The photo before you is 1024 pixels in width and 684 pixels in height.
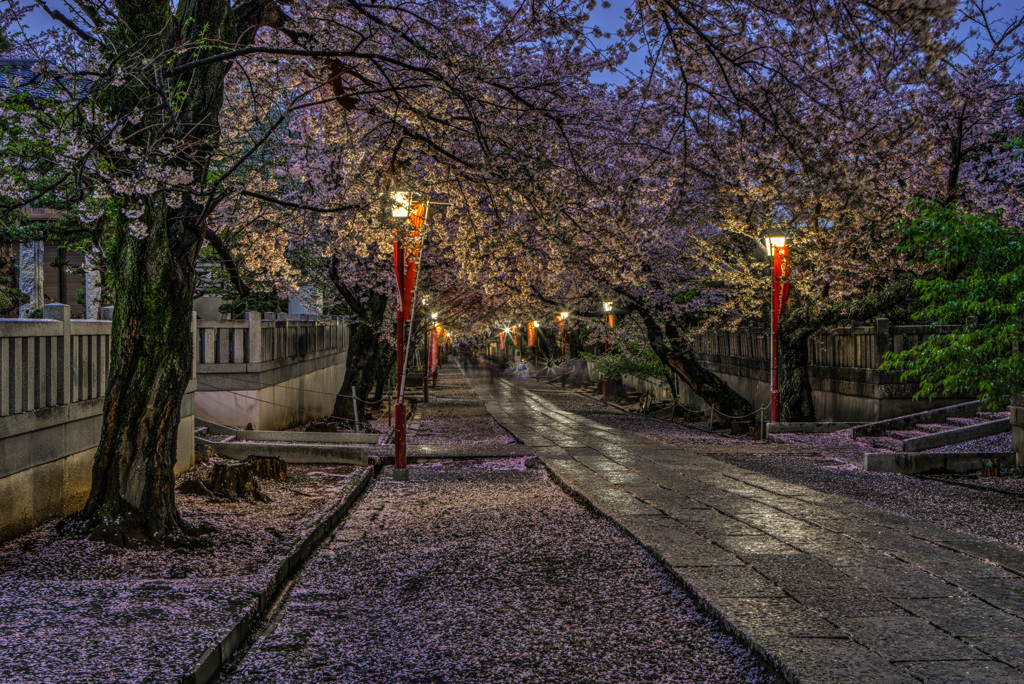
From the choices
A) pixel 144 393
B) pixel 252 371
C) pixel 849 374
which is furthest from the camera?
pixel 849 374

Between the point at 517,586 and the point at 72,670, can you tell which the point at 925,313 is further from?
the point at 72,670

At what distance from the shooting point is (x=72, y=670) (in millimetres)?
4219

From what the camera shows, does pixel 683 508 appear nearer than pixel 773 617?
No

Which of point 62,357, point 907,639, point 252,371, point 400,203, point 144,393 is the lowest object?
point 907,639

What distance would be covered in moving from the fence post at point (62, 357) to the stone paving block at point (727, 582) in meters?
6.47

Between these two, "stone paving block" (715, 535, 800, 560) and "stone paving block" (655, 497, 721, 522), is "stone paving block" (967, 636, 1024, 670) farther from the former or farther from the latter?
"stone paving block" (655, 497, 721, 522)

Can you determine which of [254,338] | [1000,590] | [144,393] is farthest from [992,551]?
[254,338]

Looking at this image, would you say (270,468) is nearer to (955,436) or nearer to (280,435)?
(280,435)

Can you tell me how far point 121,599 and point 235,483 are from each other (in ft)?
15.7

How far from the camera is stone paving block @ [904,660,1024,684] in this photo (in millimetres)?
4220

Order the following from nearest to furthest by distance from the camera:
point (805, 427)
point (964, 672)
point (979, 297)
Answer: point (964, 672) < point (979, 297) < point (805, 427)

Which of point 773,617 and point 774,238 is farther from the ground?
point 774,238

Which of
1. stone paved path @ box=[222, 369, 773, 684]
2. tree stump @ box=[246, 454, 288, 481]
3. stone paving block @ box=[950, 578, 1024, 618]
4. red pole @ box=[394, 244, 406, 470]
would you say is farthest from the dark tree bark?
stone paving block @ box=[950, 578, 1024, 618]

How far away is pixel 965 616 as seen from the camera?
5.34m
